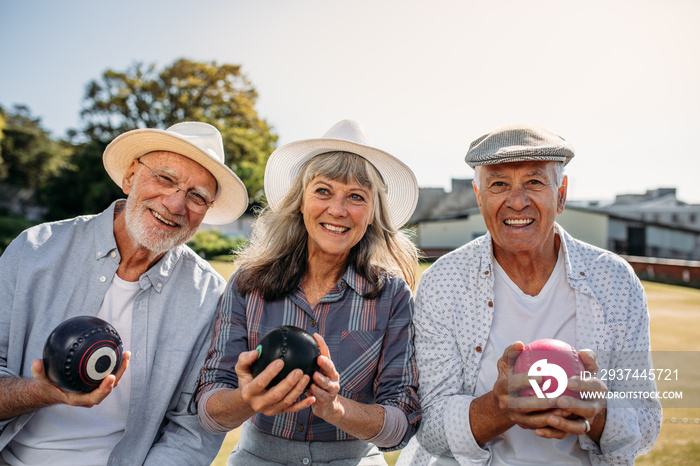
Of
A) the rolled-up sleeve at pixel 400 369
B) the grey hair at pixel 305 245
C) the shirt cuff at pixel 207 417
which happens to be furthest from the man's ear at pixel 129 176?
the rolled-up sleeve at pixel 400 369

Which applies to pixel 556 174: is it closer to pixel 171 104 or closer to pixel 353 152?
pixel 353 152

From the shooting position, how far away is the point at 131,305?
314 centimetres

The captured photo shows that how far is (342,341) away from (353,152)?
1173 millimetres

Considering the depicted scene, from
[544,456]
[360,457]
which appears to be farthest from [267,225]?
[544,456]

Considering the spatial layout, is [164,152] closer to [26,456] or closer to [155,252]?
[155,252]

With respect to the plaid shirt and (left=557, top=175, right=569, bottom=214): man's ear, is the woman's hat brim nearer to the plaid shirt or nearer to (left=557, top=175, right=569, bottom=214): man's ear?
the plaid shirt

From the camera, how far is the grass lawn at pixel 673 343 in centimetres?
463

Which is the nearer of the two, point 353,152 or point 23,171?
point 353,152

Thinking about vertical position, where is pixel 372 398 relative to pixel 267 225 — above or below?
below

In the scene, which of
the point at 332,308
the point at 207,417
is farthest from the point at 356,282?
the point at 207,417

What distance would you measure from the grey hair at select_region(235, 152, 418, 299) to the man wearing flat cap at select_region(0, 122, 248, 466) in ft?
1.30

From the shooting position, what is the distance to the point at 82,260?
10.2ft

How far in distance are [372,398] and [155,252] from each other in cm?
162

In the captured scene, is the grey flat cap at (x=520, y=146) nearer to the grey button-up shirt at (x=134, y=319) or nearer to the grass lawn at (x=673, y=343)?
the grey button-up shirt at (x=134, y=319)
